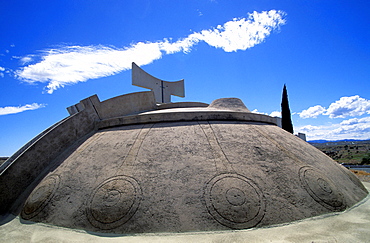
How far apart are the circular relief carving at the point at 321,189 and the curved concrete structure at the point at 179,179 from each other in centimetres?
3

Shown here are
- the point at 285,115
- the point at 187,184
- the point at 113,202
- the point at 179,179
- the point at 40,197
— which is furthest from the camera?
the point at 285,115

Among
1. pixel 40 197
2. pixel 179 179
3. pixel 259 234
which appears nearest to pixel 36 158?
pixel 40 197

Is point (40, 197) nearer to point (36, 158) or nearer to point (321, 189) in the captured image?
point (36, 158)

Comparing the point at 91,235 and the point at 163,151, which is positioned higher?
the point at 163,151

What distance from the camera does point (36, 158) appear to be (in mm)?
6414

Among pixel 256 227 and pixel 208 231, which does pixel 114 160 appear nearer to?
pixel 208 231

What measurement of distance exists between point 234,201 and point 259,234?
2.28ft

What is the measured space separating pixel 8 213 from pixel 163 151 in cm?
441

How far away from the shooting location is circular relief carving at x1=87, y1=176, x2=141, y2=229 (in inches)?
169

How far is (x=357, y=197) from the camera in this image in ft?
19.4

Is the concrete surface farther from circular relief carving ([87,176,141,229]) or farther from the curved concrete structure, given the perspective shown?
circular relief carving ([87,176,141,229])

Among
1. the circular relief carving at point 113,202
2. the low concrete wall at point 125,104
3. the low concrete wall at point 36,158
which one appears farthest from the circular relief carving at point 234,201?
the low concrete wall at point 125,104

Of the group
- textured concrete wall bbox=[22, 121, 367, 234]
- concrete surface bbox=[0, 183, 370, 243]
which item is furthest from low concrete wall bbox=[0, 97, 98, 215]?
concrete surface bbox=[0, 183, 370, 243]

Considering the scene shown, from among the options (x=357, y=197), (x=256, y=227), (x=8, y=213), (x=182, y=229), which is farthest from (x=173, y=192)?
(x=357, y=197)
